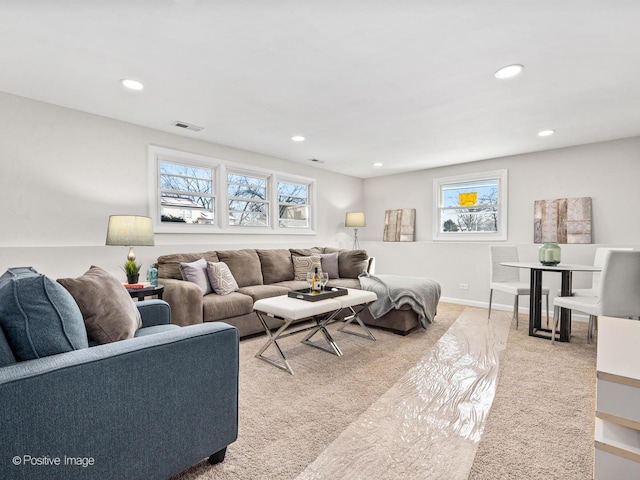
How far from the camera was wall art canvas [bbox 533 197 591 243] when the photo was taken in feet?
14.3

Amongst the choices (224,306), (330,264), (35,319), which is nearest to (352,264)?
(330,264)

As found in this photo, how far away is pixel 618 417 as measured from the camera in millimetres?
1235

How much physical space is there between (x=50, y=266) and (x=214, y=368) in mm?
2599

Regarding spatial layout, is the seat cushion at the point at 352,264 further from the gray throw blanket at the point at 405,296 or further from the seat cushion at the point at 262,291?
the seat cushion at the point at 262,291

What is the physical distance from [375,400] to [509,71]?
99.5 inches

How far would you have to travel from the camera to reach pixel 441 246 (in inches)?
220

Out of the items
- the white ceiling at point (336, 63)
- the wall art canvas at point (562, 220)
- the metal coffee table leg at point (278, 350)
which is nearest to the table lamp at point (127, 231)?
the white ceiling at point (336, 63)

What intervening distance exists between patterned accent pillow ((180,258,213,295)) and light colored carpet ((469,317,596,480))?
280 centimetres

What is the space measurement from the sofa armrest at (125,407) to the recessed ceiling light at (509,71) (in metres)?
2.58

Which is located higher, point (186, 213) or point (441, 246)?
point (186, 213)

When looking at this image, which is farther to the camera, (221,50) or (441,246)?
(441,246)

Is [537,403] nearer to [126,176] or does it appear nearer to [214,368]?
[214,368]

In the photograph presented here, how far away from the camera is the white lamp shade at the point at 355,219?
6.07 m

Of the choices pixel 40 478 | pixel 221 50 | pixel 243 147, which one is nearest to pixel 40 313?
pixel 40 478
